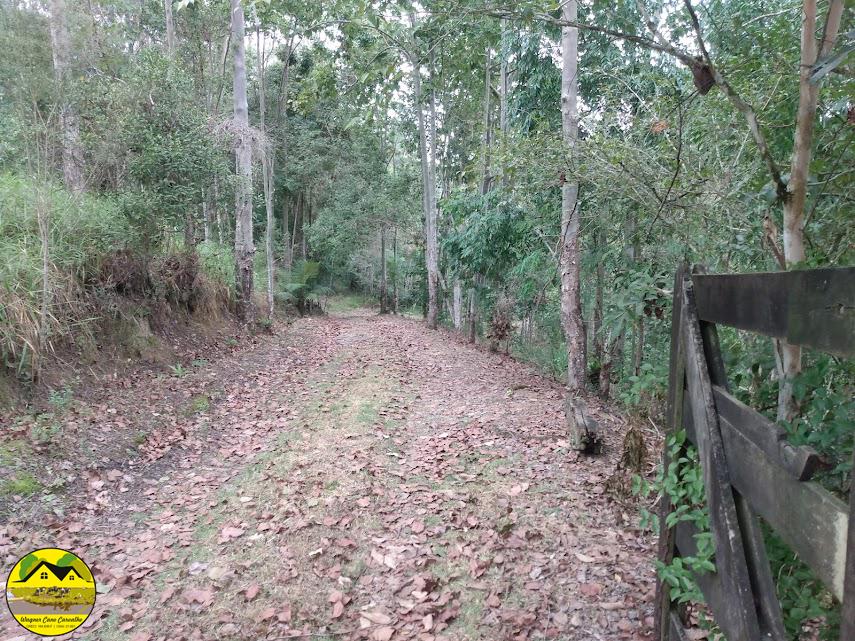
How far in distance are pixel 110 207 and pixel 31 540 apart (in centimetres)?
561

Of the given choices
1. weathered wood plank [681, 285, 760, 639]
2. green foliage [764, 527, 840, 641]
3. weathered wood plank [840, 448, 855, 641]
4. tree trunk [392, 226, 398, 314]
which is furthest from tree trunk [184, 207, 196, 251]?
tree trunk [392, 226, 398, 314]

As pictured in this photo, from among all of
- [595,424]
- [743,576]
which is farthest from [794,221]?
[595,424]

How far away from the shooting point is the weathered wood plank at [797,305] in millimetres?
1176

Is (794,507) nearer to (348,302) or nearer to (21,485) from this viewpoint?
(21,485)

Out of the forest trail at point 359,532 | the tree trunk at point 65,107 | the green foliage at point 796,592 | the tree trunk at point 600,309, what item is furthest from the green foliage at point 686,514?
the tree trunk at point 65,107

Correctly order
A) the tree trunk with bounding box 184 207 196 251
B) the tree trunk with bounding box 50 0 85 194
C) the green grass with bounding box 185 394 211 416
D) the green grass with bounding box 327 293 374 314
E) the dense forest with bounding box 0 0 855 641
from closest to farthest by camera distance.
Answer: the dense forest with bounding box 0 0 855 641 < the green grass with bounding box 185 394 211 416 < the tree trunk with bounding box 50 0 85 194 < the tree trunk with bounding box 184 207 196 251 < the green grass with bounding box 327 293 374 314

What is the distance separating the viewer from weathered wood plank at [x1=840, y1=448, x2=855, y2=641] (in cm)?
103

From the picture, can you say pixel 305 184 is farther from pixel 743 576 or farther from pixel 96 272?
pixel 743 576

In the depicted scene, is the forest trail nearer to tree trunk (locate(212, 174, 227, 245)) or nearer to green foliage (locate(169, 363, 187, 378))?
green foliage (locate(169, 363, 187, 378))

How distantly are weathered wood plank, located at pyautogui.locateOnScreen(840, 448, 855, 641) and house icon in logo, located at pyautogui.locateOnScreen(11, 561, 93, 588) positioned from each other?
157 inches

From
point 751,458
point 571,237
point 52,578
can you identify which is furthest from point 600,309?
point 52,578

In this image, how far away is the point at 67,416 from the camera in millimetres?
5383

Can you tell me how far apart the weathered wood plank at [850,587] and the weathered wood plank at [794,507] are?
0.04m

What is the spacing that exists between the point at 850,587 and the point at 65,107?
10132 mm
